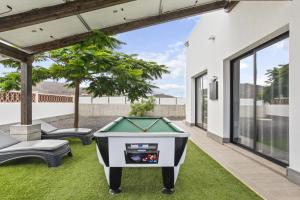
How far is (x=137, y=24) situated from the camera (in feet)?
23.7

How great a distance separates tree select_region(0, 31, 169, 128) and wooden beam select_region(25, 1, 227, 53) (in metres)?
0.27

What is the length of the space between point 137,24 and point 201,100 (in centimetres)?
602

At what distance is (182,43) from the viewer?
15180 millimetres

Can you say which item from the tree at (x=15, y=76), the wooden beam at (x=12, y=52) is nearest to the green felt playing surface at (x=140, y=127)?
the wooden beam at (x=12, y=52)

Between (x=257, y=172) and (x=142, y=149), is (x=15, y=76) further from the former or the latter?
(x=257, y=172)

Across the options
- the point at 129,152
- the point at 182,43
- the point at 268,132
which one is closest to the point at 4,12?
the point at 129,152

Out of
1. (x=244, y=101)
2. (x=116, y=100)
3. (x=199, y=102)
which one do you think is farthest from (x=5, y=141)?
(x=116, y=100)

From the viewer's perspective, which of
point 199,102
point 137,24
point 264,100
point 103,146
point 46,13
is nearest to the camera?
point 103,146

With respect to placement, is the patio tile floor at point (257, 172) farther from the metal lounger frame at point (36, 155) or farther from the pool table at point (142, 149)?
the metal lounger frame at point (36, 155)

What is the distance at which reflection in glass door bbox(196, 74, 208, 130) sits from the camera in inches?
430

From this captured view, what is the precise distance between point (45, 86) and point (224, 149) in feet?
47.1

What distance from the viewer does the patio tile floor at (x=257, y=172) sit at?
357 centimetres

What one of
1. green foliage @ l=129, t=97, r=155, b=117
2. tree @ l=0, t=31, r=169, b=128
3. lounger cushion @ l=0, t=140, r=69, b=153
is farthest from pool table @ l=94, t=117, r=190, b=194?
green foliage @ l=129, t=97, r=155, b=117

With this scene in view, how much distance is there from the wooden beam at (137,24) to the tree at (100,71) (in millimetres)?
270
